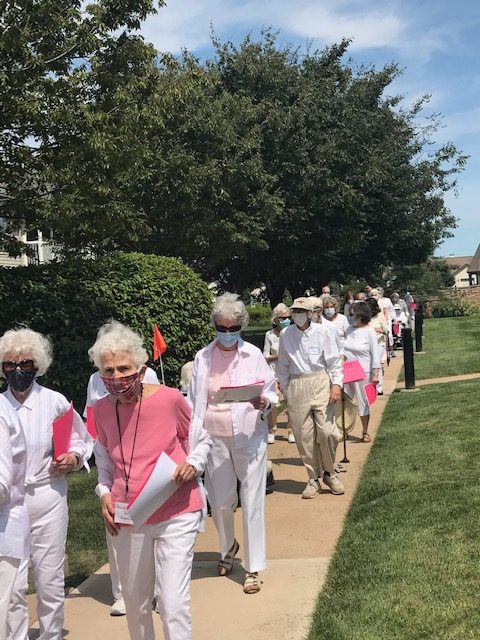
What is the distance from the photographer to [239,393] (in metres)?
5.06

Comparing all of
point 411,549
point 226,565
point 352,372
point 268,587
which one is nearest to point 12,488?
point 268,587

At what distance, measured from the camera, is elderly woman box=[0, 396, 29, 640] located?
321 cm

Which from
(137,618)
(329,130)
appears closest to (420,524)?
(137,618)

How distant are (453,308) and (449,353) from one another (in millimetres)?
26431

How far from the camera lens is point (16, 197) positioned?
479 inches

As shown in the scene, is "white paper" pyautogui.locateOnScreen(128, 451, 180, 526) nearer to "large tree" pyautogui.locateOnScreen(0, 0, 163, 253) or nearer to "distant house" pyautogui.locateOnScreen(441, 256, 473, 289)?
"large tree" pyautogui.locateOnScreen(0, 0, 163, 253)

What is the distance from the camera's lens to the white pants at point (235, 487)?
197 inches

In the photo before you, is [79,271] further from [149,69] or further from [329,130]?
[329,130]

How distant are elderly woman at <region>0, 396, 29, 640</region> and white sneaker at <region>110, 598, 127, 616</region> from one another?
1.56 metres

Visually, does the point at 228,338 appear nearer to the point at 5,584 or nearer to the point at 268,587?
the point at 268,587

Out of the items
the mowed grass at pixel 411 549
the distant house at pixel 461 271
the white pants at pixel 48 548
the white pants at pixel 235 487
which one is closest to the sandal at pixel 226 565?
the white pants at pixel 235 487

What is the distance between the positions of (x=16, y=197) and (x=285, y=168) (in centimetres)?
1096

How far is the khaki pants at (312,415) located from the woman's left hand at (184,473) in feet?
12.0

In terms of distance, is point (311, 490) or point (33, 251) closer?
point (311, 490)
